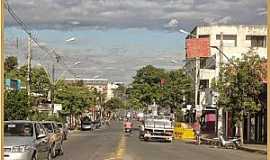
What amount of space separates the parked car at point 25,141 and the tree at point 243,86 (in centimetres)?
2574

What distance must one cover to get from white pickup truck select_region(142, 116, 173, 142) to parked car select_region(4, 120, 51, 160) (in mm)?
29961

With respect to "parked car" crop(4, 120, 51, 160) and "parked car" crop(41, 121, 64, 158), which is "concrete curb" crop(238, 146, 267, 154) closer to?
"parked car" crop(41, 121, 64, 158)

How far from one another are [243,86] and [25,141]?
94.1 ft

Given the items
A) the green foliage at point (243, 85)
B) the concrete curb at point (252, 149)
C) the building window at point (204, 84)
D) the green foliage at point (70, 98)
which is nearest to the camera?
the concrete curb at point (252, 149)

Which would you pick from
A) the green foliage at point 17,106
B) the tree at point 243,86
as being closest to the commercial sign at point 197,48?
the tree at point 243,86

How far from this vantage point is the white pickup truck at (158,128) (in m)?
51.4

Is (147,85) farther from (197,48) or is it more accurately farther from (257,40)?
(197,48)

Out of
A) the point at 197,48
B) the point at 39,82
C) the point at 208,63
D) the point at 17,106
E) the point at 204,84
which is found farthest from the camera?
the point at 204,84

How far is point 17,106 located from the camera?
4369 centimetres

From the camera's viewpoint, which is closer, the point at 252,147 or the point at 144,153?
the point at 144,153

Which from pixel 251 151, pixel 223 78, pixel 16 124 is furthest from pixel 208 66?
pixel 16 124

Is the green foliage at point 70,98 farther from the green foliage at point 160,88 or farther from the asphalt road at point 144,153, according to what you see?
the asphalt road at point 144,153

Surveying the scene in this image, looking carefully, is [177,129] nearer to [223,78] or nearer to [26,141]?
[223,78]

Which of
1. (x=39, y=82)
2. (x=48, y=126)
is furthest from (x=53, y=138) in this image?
(x=39, y=82)
